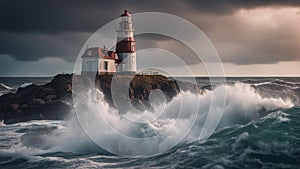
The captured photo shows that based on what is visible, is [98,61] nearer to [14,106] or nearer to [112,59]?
[112,59]

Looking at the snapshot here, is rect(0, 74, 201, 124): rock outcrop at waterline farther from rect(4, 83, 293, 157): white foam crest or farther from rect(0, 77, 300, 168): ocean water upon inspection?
rect(4, 83, 293, 157): white foam crest

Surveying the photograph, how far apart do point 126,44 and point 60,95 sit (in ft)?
41.1

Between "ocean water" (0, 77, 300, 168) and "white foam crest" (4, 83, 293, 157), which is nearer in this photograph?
"ocean water" (0, 77, 300, 168)

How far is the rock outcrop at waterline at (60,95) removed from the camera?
128 feet

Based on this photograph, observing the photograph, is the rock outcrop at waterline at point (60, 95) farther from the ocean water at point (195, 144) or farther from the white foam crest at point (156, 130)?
the white foam crest at point (156, 130)

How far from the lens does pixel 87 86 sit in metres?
45.8

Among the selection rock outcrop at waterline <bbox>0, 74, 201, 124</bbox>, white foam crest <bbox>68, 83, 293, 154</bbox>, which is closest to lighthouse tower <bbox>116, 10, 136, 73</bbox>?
rock outcrop at waterline <bbox>0, 74, 201, 124</bbox>

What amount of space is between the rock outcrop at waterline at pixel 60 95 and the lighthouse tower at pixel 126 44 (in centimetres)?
210

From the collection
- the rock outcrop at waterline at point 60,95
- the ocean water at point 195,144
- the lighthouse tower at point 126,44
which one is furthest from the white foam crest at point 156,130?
the lighthouse tower at point 126,44

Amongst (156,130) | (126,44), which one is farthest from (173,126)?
(126,44)

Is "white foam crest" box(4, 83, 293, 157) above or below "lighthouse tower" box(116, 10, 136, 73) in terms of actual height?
below

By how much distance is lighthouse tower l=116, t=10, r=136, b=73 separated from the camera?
167 feet

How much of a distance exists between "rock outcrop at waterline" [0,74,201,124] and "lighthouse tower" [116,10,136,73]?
210 cm

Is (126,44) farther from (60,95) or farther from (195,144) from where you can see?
(195,144)
